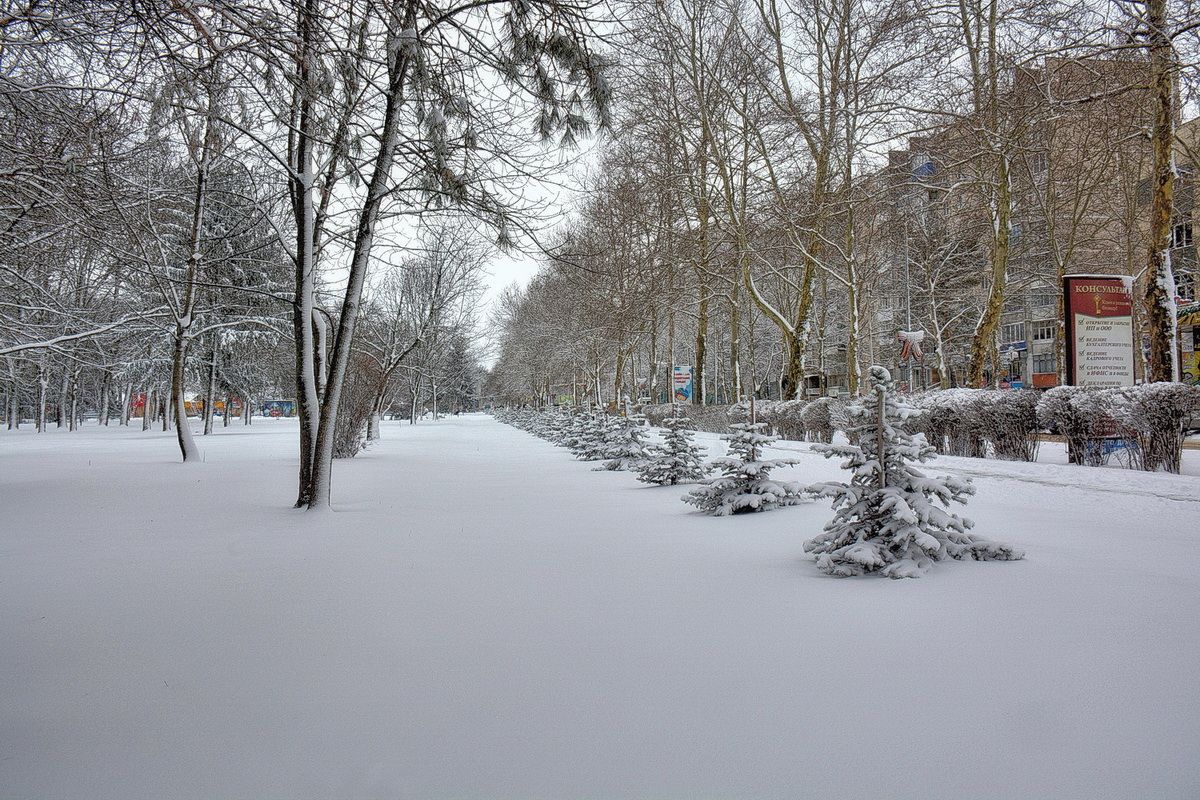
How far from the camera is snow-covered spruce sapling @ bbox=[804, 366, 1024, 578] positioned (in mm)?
4438

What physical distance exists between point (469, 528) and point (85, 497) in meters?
6.23

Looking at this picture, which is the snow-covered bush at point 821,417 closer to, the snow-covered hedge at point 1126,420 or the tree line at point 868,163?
the tree line at point 868,163

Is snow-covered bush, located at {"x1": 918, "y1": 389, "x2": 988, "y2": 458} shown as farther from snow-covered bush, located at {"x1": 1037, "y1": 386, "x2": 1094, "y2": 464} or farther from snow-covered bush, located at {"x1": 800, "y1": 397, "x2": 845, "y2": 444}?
snow-covered bush, located at {"x1": 800, "y1": 397, "x2": 845, "y2": 444}

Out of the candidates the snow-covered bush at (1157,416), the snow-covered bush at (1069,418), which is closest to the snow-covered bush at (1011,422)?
the snow-covered bush at (1069,418)

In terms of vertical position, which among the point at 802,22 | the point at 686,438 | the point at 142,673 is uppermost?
the point at 802,22

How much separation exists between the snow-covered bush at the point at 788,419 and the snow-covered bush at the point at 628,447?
5194 millimetres

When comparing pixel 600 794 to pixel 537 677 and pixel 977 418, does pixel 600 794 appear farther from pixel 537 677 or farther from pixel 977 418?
pixel 977 418

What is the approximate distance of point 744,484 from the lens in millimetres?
7625

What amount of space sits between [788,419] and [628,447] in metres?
6.19

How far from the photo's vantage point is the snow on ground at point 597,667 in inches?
84.6

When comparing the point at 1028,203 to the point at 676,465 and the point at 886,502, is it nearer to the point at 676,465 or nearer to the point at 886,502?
the point at 676,465

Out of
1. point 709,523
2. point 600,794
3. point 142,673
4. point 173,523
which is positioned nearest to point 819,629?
point 600,794

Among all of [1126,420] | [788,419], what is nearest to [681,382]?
[788,419]

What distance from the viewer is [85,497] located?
9414 millimetres
